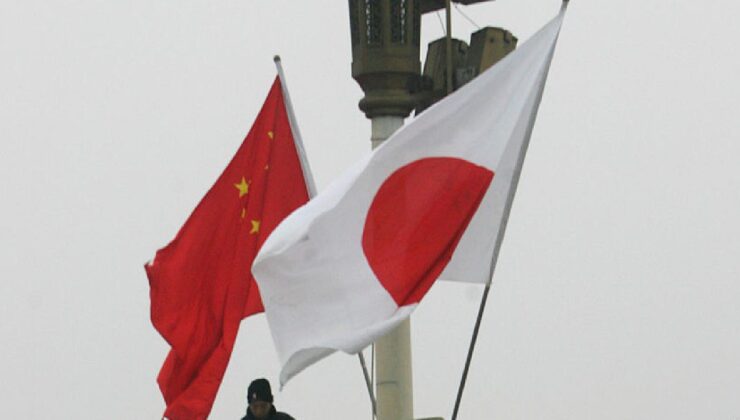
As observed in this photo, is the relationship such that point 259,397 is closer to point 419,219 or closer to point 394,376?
point 394,376

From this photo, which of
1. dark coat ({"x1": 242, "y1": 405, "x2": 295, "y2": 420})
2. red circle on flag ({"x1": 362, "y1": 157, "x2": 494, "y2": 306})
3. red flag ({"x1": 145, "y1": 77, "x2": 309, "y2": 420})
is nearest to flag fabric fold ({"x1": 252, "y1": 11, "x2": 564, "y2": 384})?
red circle on flag ({"x1": 362, "y1": 157, "x2": 494, "y2": 306})

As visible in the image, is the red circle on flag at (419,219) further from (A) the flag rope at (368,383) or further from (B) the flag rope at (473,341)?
(A) the flag rope at (368,383)

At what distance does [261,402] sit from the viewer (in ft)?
46.3

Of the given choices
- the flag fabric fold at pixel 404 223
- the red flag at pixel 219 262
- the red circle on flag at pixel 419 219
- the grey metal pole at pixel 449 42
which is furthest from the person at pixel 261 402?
the grey metal pole at pixel 449 42

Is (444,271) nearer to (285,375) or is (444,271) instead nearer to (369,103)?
(285,375)

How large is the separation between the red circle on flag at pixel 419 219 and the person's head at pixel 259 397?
215cm

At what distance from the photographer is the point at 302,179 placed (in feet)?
52.2

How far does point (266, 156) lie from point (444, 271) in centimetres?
340

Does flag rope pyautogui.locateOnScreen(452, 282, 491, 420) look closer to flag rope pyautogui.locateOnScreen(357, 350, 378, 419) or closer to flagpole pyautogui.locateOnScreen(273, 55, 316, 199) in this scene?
flag rope pyautogui.locateOnScreen(357, 350, 378, 419)

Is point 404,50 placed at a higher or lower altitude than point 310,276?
higher

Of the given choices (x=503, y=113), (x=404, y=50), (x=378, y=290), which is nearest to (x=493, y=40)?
(x=404, y=50)

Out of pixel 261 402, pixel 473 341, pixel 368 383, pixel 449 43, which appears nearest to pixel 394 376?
pixel 368 383

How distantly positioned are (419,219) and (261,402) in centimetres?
251

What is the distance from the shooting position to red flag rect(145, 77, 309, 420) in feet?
50.4
